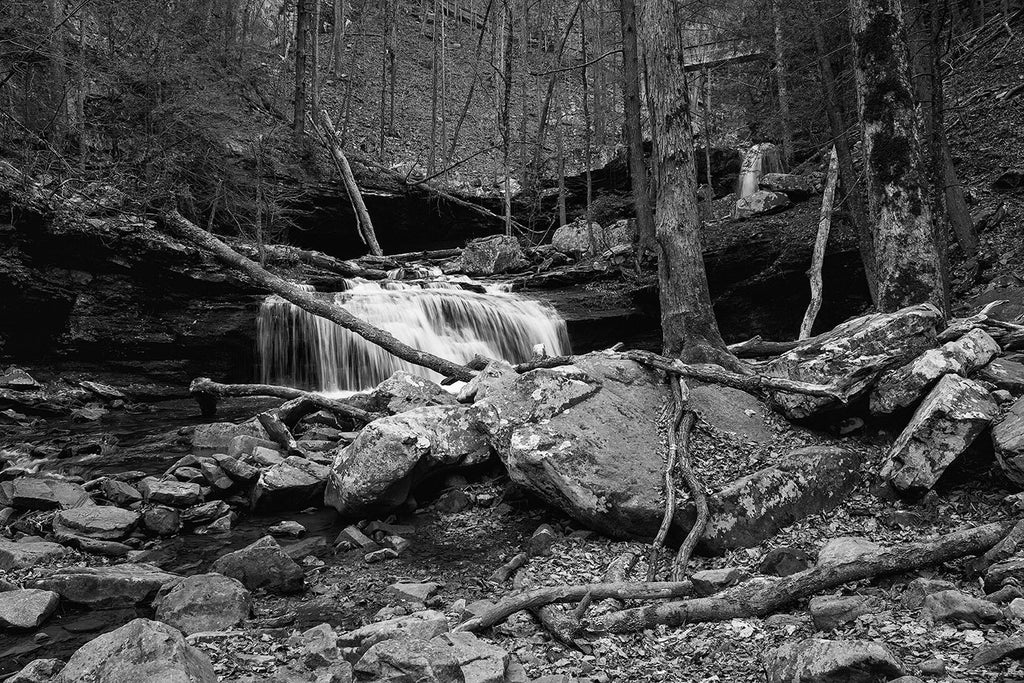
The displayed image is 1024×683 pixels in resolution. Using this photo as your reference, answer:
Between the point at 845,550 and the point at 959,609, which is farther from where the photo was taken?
the point at 845,550

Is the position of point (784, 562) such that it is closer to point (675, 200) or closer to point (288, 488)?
point (675, 200)

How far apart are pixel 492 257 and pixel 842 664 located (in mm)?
13882

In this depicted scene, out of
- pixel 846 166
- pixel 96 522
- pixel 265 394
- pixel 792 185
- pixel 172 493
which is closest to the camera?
pixel 96 522

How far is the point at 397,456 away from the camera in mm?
5641

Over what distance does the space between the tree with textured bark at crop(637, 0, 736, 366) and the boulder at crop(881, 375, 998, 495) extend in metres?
2.15

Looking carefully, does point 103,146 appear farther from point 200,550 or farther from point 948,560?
point 948,560

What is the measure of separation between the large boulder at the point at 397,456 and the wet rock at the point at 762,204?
10749 millimetres

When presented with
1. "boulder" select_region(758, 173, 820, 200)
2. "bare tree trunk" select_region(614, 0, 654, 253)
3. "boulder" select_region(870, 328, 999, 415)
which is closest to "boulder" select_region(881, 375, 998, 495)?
"boulder" select_region(870, 328, 999, 415)

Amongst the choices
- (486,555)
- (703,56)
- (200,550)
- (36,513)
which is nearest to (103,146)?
(36,513)

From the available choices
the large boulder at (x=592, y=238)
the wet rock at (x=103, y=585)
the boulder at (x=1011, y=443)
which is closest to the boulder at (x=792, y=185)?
the large boulder at (x=592, y=238)

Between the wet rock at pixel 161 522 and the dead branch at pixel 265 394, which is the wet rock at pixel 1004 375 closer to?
the dead branch at pixel 265 394

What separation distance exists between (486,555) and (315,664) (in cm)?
193

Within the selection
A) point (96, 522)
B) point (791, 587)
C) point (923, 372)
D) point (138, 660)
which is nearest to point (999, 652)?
point (791, 587)

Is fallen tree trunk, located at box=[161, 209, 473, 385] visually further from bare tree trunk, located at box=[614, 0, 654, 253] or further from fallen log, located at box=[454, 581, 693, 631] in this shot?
bare tree trunk, located at box=[614, 0, 654, 253]
